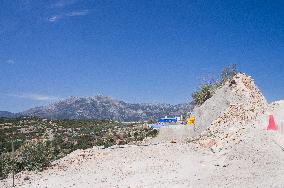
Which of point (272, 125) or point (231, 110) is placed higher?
point (231, 110)

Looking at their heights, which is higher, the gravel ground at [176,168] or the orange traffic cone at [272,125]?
the orange traffic cone at [272,125]

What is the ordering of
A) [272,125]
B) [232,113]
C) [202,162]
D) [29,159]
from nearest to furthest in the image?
[202,162] → [272,125] → [29,159] → [232,113]

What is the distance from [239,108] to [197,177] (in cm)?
1088

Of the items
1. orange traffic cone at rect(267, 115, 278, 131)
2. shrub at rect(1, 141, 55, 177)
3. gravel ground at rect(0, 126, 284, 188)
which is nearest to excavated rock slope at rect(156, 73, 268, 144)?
gravel ground at rect(0, 126, 284, 188)

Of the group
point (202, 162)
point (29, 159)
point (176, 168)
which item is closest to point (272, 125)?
point (202, 162)

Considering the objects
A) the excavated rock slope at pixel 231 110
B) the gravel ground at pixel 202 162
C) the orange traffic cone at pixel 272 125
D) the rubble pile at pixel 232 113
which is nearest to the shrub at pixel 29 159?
the gravel ground at pixel 202 162

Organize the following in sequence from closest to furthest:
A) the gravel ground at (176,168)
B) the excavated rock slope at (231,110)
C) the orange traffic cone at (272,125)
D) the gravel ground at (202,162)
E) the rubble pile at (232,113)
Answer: the gravel ground at (176,168), the gravel ground at (202,162), the orange traffic cone at (272,125), the rubble pile at (232,113), the excavated rock slope at (231,110)

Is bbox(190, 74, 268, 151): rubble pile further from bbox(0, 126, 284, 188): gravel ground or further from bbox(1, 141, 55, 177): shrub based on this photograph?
bbox(1, 141, 55, 177): shrub

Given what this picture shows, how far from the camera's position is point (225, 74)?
65812 mm

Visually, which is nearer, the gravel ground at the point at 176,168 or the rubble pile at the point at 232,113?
the gravel ground at the point at 176,168

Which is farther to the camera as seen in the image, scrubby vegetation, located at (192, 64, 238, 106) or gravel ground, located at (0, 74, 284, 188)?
scrubby vegetation, located at (192, 64, 238, 106)

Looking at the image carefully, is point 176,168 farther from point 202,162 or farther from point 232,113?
point 232,113

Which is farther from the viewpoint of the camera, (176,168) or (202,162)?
(202,162)

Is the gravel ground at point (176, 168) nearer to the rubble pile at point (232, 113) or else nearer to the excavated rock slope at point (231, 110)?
the rubble pile at point (232, 113)
